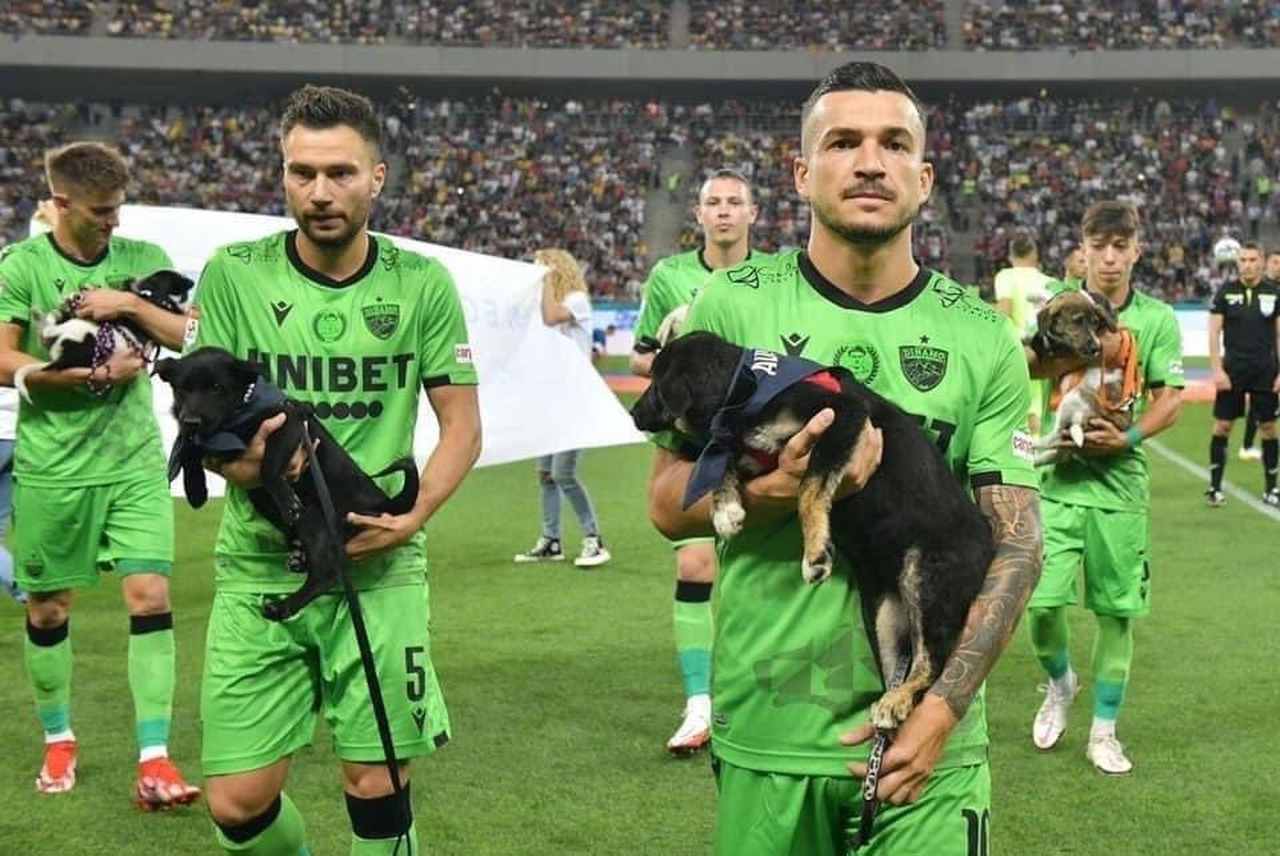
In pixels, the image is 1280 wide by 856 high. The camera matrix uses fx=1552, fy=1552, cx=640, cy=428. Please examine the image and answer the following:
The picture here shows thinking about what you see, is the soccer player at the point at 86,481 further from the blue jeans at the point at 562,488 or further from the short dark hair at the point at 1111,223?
the blue jeans at the point at 562,488

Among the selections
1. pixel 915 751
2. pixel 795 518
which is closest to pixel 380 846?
pixel 795 518

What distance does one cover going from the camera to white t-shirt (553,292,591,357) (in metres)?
11.5

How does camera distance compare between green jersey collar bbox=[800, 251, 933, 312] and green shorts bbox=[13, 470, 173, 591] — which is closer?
green jersey collar bbox=[800, 251, 933, 312]

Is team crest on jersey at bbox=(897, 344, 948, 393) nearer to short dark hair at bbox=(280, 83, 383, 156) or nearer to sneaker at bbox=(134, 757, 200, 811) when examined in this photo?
short dark hair at bbox=(280, 83, 383, 156)

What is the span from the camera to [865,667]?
285 cm

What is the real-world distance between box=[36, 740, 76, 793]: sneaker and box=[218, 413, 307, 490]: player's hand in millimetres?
2838

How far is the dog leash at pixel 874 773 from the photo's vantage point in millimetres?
2693

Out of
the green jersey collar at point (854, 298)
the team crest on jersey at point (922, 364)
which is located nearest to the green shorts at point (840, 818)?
the team crest on jersey at point (922, 364)

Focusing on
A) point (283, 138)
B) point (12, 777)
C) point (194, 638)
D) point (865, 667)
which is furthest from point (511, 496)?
point (865, 667)

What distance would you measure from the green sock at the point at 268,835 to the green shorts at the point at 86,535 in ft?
6.89

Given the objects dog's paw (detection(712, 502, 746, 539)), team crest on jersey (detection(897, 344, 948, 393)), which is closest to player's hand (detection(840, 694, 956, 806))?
dog's paw (detection(712, 502, 746, 539))

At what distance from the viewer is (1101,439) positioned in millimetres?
6113

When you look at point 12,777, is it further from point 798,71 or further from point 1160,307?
point 798,71

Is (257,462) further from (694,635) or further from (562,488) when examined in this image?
(562,488)
